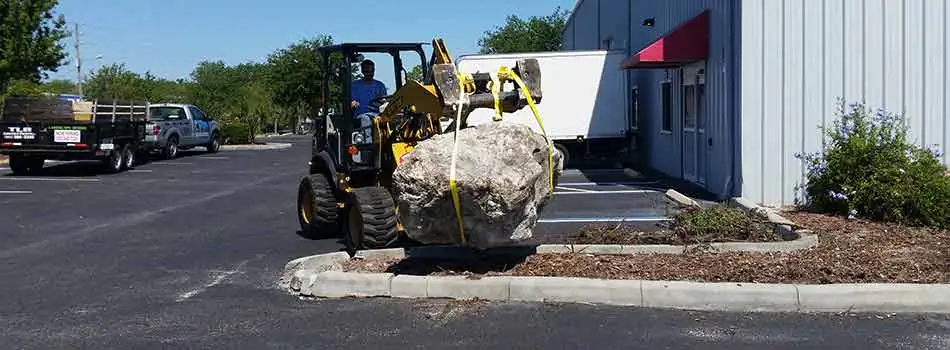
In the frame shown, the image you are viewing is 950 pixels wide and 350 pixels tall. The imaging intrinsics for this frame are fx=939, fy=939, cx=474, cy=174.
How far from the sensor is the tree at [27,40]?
3025cm

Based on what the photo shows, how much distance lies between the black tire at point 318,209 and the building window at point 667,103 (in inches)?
349

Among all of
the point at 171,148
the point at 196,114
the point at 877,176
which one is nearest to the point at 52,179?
the point at 171,148

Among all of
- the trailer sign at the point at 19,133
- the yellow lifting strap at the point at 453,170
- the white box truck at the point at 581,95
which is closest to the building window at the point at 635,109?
the white box truck at the point at 581,95

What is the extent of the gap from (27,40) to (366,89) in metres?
24.5

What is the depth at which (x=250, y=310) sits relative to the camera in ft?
24.0

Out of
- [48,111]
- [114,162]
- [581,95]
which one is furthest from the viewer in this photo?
[114,162]

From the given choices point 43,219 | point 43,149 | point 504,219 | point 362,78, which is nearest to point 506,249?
point 504,219

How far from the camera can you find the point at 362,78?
10.7 m

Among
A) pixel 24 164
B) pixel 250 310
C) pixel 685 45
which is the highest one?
pixel 685 45

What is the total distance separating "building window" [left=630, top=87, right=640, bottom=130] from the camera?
22.0 metres

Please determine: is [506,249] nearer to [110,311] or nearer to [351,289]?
[351,289]

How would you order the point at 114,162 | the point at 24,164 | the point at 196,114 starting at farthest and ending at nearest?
1. the point at 196,114
2. the point at 114,162
3. the point at 24,164

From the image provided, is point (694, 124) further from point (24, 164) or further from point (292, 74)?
point (292, 74)

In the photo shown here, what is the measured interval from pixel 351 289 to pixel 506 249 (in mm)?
1673
